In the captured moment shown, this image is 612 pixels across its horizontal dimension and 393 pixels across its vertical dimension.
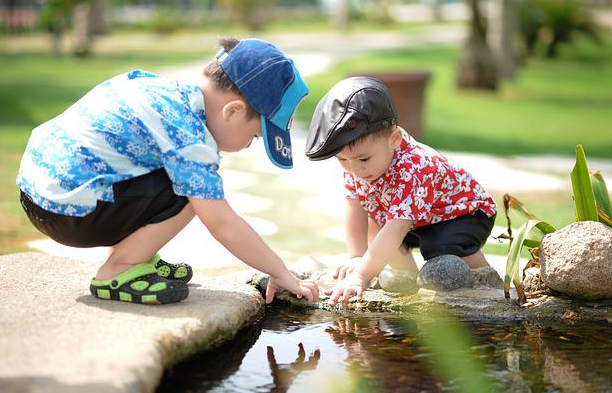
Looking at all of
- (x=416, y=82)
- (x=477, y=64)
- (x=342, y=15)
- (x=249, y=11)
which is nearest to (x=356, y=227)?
(x=416, y=82)

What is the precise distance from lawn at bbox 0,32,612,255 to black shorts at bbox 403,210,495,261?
100 cm

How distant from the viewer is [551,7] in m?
20.1

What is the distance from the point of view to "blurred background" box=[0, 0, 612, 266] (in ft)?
19.4

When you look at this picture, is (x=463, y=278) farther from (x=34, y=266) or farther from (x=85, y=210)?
(x=34, y=266)

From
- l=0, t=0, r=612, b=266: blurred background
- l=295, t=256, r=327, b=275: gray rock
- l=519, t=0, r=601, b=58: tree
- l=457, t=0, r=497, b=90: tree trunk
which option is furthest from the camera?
l=519, t=0, r=601, b=58: tree

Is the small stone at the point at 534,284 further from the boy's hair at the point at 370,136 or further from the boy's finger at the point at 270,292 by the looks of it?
the boy's finger at the point at 270,292

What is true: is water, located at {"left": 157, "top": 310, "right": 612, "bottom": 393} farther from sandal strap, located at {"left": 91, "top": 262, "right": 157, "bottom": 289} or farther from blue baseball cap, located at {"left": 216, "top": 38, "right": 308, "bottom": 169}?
blue baseball cap, located at {"left": 216, "top": 38, "right": 308, "bottom": 169}

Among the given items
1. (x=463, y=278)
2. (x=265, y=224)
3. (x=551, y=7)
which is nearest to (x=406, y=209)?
(x=463, y=278)

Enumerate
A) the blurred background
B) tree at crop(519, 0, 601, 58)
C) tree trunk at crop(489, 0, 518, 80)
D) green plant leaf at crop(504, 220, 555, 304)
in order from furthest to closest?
tree at crop(519, 0, 601, 58), tree trunk at crop(489, 0, 518, 80), the blurred background, green plant leaf at crop(504, 220, 555, 304)

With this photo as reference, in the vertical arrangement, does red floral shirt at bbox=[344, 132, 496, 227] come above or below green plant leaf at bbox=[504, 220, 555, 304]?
above

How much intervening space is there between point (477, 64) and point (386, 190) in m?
11.3

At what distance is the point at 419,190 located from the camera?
3291 millimetres

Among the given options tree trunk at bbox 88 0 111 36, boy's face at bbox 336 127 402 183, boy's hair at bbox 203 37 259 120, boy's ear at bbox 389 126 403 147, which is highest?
tree trunk at bbox 88 0 111 36

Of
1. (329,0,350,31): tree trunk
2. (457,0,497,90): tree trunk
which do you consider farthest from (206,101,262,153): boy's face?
(329,0,350,31): tree trunk
